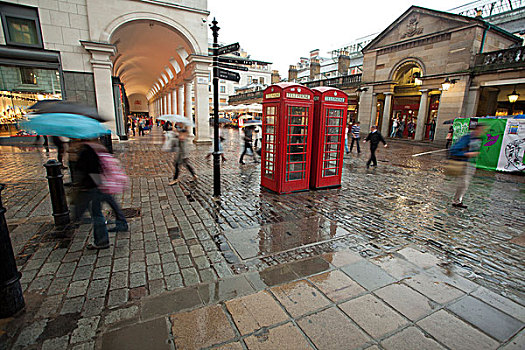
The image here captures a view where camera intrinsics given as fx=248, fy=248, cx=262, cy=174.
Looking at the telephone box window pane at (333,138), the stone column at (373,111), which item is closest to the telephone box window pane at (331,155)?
the telephone box window pane at (333,138)

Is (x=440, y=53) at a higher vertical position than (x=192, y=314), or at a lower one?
higher

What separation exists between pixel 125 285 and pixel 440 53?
23010 mm

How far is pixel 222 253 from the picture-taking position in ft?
11.8

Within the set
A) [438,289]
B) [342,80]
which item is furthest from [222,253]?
[342,80]

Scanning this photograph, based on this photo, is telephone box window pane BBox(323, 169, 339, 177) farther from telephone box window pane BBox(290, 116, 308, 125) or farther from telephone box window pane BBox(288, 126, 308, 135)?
telephone box window pane BBox(290, 116, 308, 125)

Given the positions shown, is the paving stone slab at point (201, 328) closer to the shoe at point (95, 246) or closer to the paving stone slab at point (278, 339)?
the paving stone slab at point (278, 339)

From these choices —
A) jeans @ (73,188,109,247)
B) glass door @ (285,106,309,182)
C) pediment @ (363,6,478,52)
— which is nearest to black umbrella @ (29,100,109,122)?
jeans @ (73,188,109,247)

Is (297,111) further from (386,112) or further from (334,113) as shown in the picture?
(386,112)

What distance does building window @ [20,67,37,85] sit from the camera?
1228cm

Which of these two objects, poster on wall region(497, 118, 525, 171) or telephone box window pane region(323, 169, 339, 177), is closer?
telephone box window pane region(323, 169, 339, 177)

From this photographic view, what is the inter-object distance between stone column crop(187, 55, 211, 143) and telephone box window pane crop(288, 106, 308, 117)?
35.9ft

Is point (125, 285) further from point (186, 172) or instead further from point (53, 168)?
point (186, 172)

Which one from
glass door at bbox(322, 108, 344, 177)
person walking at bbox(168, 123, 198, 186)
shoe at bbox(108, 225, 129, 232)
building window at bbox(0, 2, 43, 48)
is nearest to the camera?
shoe at bbox(108, 225, 129, 232)

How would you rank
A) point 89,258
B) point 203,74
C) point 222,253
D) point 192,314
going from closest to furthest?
point 192,314, point 89,258, point 222,253, point 203,74
